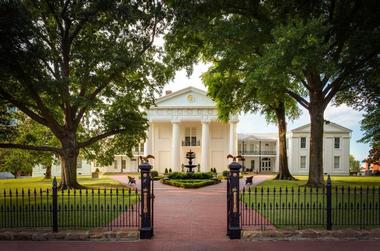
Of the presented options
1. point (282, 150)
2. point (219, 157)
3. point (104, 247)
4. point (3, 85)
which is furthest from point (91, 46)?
point (219, 157)

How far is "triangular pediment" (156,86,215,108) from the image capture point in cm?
5820

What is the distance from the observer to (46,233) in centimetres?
983

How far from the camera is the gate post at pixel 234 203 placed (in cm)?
977

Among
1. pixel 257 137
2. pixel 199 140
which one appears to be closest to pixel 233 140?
pixel 199 140

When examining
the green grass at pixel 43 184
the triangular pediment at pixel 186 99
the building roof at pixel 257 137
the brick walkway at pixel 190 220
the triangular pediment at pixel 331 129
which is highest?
the triangular pediment at pixel 186 99

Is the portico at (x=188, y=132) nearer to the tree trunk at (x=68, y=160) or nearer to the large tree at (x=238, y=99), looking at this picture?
the large tree at (x=238, y=99)

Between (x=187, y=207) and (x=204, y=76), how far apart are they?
1897cm

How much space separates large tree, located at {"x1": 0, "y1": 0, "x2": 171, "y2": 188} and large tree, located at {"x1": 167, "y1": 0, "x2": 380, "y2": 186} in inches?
96.2

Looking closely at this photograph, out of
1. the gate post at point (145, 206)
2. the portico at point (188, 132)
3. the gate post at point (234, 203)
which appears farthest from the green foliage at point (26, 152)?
the gate post at point (234, 203)

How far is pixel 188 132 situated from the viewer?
63.3 m

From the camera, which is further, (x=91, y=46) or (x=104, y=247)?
(x=91, y=46)

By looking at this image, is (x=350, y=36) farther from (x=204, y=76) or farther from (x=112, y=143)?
(x=112, y=143)

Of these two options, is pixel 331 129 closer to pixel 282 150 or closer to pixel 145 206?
pixel 282 150

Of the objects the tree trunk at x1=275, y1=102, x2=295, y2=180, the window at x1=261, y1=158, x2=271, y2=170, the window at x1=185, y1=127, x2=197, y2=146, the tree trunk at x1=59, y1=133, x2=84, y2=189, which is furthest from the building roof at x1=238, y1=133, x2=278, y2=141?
the tree trunk at x1=59, y1=133, x2=84, y2=189
